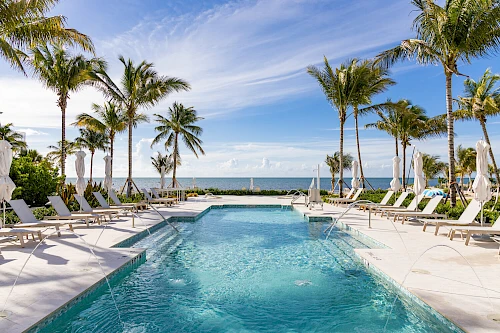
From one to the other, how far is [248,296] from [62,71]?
15.0 metres

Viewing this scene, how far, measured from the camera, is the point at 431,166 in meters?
45.7

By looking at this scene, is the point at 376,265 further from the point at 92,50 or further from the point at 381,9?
the point at 381,9

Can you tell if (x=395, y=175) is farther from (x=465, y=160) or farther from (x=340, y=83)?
(x=465, y=160)

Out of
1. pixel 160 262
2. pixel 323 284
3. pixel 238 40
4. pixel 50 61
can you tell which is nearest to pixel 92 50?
pixel 50 61

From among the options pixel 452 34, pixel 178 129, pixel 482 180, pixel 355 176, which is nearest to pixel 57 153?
pixel 178 129

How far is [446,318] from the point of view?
369cm

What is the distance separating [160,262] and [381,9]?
47.0 feet

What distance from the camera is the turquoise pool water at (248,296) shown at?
4.07 metres

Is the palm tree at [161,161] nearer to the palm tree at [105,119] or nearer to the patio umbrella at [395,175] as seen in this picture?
the palm tree at [105,119]

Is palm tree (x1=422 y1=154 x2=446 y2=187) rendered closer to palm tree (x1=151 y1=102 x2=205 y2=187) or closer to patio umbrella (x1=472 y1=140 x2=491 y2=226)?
palm tree (x1=151 y1=102 x2=205 y2=187)

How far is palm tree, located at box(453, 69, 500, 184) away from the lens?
20.4 meters

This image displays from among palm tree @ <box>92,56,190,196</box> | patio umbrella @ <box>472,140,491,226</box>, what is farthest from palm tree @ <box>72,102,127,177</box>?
patio umbrella @ <box>472,140,491,226</box>

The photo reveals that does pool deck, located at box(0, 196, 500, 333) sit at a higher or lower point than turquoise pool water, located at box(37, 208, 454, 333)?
higher

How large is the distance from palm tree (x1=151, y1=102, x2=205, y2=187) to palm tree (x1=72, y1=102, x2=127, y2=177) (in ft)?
8.77
